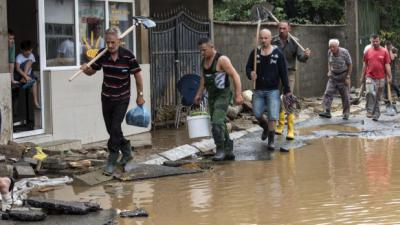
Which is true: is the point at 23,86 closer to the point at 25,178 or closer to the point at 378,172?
the point at 25,178

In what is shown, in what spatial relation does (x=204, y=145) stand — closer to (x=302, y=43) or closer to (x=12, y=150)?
(x=12, y=150)

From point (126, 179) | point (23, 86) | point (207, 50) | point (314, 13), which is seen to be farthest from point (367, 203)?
point (314, 13)

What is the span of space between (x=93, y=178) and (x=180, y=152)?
248cm

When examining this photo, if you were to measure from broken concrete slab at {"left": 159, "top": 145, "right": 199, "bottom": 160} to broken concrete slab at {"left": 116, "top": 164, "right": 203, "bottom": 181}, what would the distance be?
3.72 feet

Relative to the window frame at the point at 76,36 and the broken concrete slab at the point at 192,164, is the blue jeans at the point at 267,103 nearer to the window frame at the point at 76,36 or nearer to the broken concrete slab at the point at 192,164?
the broken concrete slab at the point at 192,164

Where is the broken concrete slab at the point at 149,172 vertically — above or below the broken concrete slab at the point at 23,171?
below

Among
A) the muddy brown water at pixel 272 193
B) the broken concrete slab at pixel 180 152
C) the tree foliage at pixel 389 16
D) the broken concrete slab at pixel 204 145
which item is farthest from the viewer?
the tree foliage at pixel 389 16

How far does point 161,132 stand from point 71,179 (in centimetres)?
504

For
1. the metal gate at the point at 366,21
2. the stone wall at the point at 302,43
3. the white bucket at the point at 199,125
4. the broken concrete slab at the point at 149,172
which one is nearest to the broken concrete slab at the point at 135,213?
the broken concrete slab at the point at 149,172

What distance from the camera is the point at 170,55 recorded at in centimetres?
1477

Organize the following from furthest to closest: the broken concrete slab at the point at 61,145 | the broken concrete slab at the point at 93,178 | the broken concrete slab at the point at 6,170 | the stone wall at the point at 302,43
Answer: the stone wall at the point at 302,43 → the broken concrete slab at the point at 61,145 → the broken concrete slab at the point at 93,178 → the broken concrete slab at the point at 6,170

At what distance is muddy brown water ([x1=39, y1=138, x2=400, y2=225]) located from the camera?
697cm

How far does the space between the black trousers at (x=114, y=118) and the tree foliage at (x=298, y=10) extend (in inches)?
590

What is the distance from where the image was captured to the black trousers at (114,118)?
359 inches
